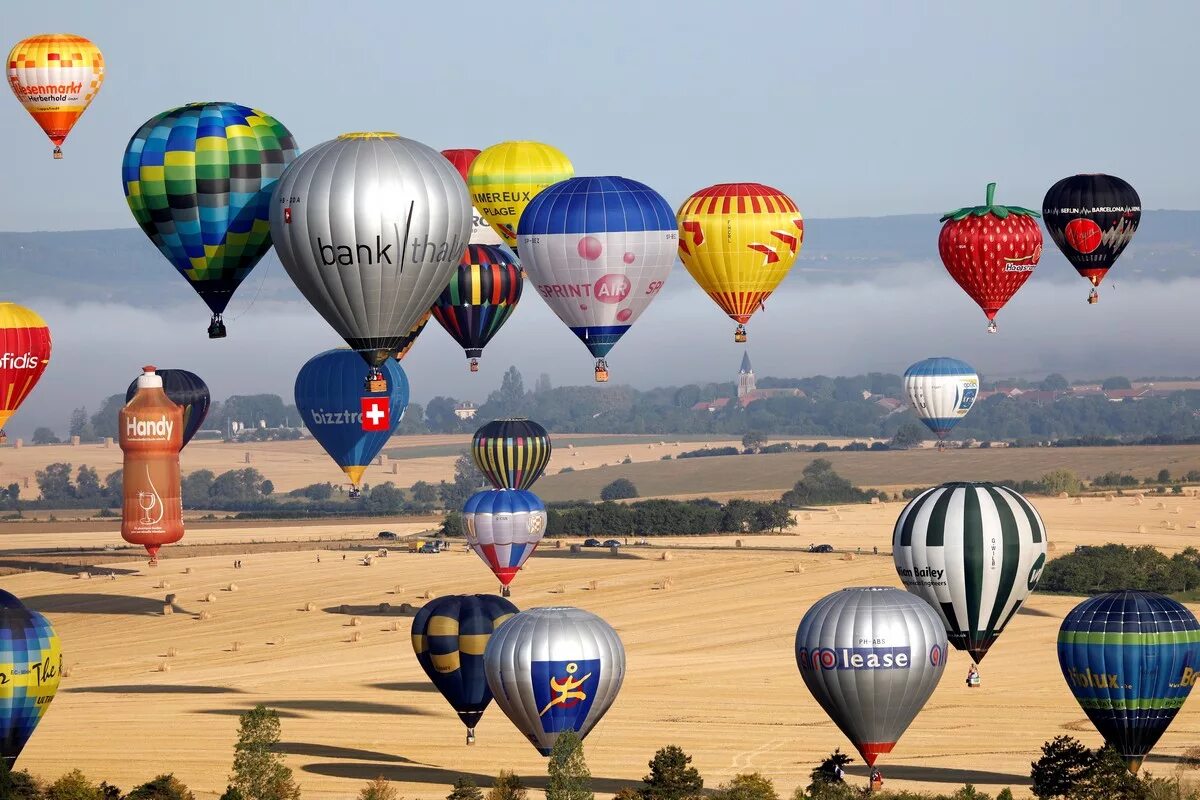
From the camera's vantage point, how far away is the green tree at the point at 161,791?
37.7 m

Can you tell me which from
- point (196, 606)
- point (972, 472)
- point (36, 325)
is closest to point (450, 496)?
point (972, 472)

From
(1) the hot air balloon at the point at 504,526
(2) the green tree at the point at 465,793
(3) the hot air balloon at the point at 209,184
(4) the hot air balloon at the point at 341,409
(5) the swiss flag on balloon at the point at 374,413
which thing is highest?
(3) the hot air balloon at the point at 209,184

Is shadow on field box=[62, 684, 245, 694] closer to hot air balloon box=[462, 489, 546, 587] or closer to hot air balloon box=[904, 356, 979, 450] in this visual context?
hot air balloon box=[462, 489, 546, 587]

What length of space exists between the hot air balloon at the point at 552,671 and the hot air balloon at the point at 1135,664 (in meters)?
9.68

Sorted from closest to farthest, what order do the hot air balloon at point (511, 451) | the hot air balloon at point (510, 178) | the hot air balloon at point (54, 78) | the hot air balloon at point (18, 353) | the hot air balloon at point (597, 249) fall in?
1. the hot air balloon at point (597, 249)
2. the hot air balloon at point (510, 178)
3. the hot air balloon at point (18, 353)
4. the hot air balloon at point (54, 78)
5. the hot air balloon at point (511, 451)

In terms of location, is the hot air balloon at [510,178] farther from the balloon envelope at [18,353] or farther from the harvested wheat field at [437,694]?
the balloon envelope at [18,353]

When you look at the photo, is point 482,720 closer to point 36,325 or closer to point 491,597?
point 491,597

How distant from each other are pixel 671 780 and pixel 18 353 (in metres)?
30.3

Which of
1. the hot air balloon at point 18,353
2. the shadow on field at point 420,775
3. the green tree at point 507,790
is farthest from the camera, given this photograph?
the hot air balloon at point 18,353

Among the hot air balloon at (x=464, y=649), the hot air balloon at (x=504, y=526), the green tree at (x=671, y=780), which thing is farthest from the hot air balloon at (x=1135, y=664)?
the hot air balloon at (x=504, y=526)

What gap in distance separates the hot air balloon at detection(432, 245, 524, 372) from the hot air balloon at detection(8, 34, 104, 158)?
1404cm

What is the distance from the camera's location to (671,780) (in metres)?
39.0

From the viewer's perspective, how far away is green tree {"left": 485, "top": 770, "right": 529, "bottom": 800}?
3875 centimetres

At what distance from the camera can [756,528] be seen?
9706 cm
